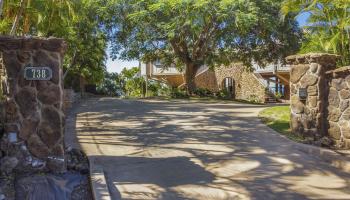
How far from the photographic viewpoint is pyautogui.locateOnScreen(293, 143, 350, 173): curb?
24.6 feet

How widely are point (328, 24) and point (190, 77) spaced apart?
12.8 metres

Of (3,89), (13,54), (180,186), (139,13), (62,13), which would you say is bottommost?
(180,186)

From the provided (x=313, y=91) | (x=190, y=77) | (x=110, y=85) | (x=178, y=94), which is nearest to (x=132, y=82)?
(x=110, y=85)

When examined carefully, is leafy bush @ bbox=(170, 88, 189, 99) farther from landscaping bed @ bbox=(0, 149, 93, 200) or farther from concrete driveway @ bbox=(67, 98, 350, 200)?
landscaping bed @ bbox=(0, 149, 93, 200)

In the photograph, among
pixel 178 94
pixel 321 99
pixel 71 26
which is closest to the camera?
pixel 321 99

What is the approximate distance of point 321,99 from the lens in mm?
9328

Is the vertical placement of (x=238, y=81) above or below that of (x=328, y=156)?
above

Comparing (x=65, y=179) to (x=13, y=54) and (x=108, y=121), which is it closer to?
(x=13, y=54)

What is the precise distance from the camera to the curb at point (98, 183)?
5598 millimetres

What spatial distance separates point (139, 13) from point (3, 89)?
13.9 meters

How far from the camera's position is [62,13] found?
12.0m

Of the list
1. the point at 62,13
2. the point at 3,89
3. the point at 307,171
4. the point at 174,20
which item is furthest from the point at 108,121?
the point at 174,20

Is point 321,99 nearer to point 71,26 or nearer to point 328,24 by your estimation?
point 328,24

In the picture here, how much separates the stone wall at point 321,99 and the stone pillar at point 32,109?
570cm
